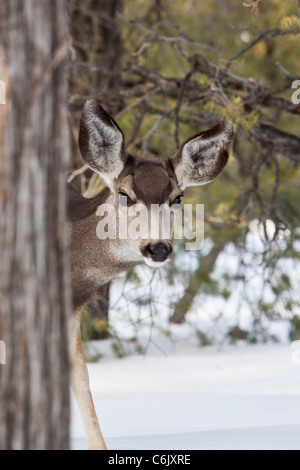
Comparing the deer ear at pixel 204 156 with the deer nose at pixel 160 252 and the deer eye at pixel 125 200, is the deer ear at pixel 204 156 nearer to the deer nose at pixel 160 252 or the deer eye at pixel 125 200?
the deer eye at pixel 125 200

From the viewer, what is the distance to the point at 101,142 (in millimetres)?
4543

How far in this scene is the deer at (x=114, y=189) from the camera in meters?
4.34

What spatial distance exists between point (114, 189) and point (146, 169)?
0.26m

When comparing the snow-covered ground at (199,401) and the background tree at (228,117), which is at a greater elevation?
the background tree at (228,117)

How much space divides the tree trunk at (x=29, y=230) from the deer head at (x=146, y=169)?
168 centimetres

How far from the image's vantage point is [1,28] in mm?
2330

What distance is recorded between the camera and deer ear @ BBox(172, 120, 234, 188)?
15.1ft

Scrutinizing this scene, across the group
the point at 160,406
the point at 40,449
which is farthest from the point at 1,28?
the point at 160,406

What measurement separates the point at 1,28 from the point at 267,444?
2.60 meters

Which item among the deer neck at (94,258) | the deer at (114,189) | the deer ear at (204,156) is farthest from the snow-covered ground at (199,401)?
the deer ear at (204,156)

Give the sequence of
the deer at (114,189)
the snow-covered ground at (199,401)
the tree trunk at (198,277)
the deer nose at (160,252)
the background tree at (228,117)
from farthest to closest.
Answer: the tree trunk at (198,277), the background tree at (228,117), the deer at (114,189), the snow-covered ground at (199,401), the deer nose at (160,252)

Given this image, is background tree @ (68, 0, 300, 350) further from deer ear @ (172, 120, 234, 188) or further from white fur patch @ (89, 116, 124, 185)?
white fur patch @ (89, 116, 124, 185)

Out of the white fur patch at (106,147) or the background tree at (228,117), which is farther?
the background tree at (228,117)

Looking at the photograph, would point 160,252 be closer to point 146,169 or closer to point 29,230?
point 146,169
